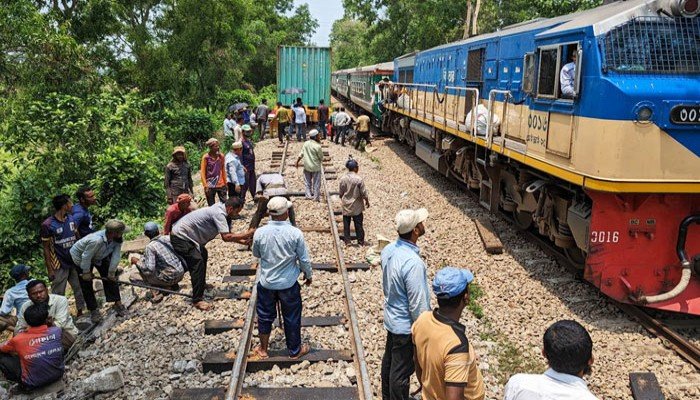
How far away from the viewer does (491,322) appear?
6461mm

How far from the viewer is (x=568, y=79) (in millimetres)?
6707

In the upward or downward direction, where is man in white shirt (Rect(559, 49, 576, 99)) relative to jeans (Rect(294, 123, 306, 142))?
upward

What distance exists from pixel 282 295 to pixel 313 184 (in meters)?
6.88

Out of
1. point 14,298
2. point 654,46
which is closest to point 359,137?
point 654,46

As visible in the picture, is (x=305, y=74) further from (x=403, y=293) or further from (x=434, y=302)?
(x=403, y=293)

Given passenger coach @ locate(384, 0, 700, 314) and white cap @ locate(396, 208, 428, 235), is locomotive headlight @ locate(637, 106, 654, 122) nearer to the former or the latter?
passenger coach @ locate(384, 0, 700, 314)

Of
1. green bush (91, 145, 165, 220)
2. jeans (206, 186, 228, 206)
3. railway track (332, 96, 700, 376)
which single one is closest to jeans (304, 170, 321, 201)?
jeans (206, 186, 228, 206)

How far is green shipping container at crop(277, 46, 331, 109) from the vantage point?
22.7 m

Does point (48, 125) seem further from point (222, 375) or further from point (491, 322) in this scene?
point (491, 322)

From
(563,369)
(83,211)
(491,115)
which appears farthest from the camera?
(491,115)

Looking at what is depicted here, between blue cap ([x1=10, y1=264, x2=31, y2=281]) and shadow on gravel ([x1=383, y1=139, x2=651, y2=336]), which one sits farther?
blue cap ([x1=10, y1=264, x2=31, y2=281])

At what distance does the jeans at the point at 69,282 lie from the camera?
695 centimetres

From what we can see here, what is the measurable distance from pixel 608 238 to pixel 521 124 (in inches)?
105

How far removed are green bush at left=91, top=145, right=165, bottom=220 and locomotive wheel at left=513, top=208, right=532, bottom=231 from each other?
7.63 metres
